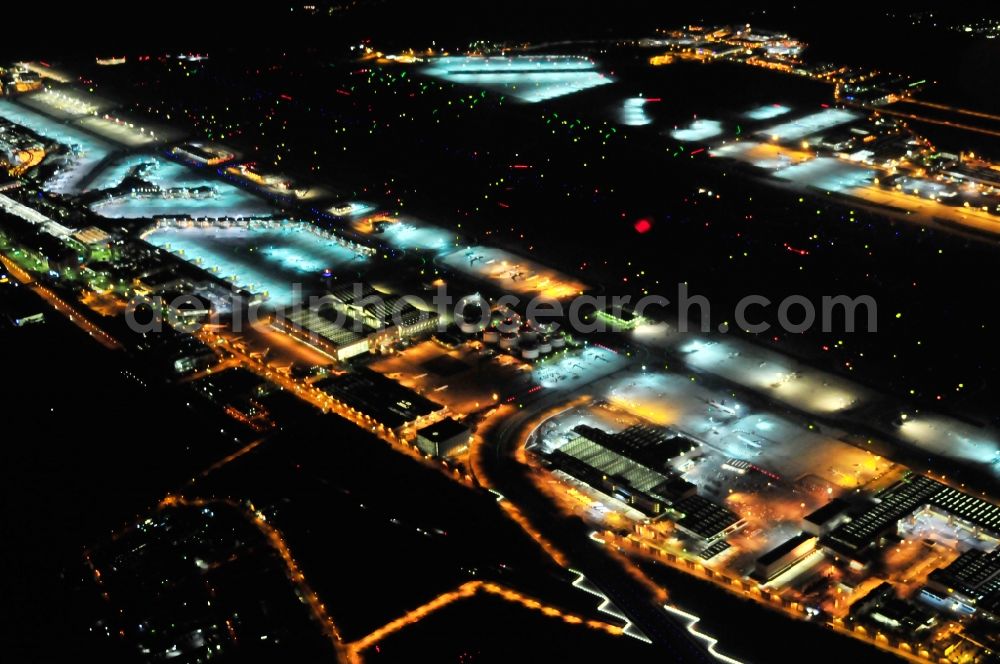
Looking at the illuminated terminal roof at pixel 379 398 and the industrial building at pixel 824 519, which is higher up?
the industrial building at pixel 824 519

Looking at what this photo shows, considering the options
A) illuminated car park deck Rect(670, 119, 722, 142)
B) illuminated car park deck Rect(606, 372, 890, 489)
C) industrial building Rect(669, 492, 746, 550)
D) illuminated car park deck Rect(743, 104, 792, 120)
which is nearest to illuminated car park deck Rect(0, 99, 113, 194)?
illuminated car park deck Rect(670, 119, 722, 142)

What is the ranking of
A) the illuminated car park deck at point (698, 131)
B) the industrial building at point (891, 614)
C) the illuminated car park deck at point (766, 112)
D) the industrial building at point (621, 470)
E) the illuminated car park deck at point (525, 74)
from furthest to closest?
the illuminated car park deck at point (525, 74)
the illuminated car park deck at point (766, 112)
the illuminated car park deck at point (698, 131)
the industrial building at point (621, 470)
the industrial building at point (891, 614)

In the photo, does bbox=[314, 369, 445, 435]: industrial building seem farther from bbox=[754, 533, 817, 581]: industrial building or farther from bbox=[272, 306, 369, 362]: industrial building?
bbox=[754, 533, 817, 581]: industrial building

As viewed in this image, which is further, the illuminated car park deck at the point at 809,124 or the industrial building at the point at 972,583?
the illuminated car park deck at the point at 809,124

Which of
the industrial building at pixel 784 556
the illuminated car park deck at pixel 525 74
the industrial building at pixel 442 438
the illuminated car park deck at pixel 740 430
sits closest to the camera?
the industrial building at pixel 784 556

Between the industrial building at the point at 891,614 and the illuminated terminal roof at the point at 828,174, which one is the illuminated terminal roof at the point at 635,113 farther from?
the industrial building at the point at 891,614

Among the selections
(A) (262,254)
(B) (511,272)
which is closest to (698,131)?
(B) (511,272)

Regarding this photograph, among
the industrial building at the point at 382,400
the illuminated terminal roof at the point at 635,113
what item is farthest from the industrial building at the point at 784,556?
the illuminated terminal roof at the point at 635,113
